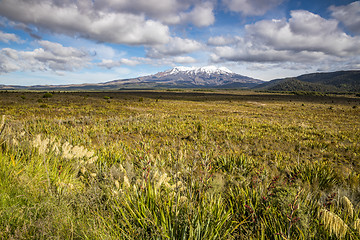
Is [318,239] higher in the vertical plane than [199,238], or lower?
lower

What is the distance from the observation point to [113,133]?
11.6 metres

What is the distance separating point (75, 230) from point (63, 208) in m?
0.41

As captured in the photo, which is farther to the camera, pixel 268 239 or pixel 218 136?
pixel 218 136

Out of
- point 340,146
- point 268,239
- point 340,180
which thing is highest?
point 268,239

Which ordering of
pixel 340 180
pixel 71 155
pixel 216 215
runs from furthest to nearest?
pixel 340 180
pixel 71 155
pixel 216 215

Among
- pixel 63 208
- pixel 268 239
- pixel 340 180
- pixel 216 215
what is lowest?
pixel 340 180

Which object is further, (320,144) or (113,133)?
(113,133)

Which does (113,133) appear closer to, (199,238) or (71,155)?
(71,155)

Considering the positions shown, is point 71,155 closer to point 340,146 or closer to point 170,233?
point 170,233

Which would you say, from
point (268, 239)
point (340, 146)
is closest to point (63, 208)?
point (268, 239)

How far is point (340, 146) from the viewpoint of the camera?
999 cm

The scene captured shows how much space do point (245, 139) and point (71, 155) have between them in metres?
10.1

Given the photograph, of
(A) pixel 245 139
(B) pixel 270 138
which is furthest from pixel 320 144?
(A) pixel 245 139

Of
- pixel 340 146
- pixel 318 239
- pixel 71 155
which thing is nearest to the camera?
pixel 318 239
